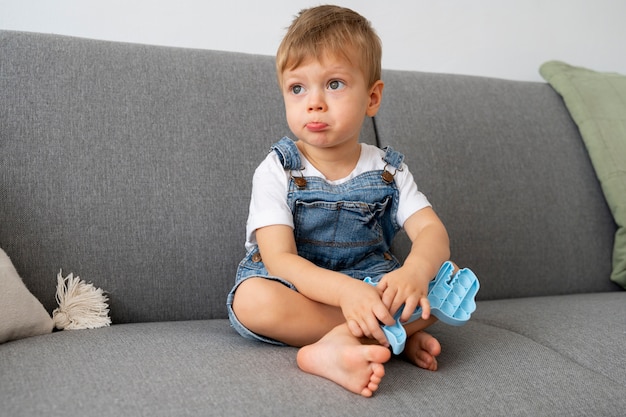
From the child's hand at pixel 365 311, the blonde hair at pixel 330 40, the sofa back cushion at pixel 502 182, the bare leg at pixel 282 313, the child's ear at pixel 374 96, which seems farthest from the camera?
the sofa back cushion at pixel 502 182

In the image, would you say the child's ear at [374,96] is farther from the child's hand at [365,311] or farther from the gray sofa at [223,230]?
the child's hand at [365,311]

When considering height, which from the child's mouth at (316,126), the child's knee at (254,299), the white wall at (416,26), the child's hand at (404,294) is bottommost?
the child's knee at (254,299)

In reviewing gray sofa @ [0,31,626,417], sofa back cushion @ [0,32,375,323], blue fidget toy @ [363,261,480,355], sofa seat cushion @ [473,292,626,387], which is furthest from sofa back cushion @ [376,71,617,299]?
blue fidget toy @ [363,261,480,355]

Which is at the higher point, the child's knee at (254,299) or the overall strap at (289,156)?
the overall strap at (289,156)

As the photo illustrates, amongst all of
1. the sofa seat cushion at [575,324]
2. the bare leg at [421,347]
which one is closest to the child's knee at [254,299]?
the bare leg at [421,347]

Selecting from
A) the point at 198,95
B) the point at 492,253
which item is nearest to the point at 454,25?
the point at 492,253

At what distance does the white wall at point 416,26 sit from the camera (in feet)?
6.23

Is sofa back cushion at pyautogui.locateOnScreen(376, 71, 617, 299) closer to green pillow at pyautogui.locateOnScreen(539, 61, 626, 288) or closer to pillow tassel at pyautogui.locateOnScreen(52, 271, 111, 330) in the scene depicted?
green pillow at pyautogui.locateOnScreen(539, 61, 626, 288)

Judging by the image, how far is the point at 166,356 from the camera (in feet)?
3.55

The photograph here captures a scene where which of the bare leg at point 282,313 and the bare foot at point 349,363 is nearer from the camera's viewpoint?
the bare foot at point 349,363

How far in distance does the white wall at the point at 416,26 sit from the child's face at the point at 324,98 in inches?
30.9

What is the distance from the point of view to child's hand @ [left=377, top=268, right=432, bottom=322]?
110 centimetres

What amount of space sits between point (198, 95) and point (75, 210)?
1.29 feet

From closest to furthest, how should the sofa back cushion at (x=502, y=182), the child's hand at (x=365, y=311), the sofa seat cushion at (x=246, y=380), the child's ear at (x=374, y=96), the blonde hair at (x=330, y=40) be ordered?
1. the sofa seat cushion at (x=246, y=380)
2. the child's hand at (x=365, y=311)
3. the blonde hair at (x=330, y=40)
4. the child's ear at (x=374, y=96)
5. the sofa back cushion at (x=502, y=182)
